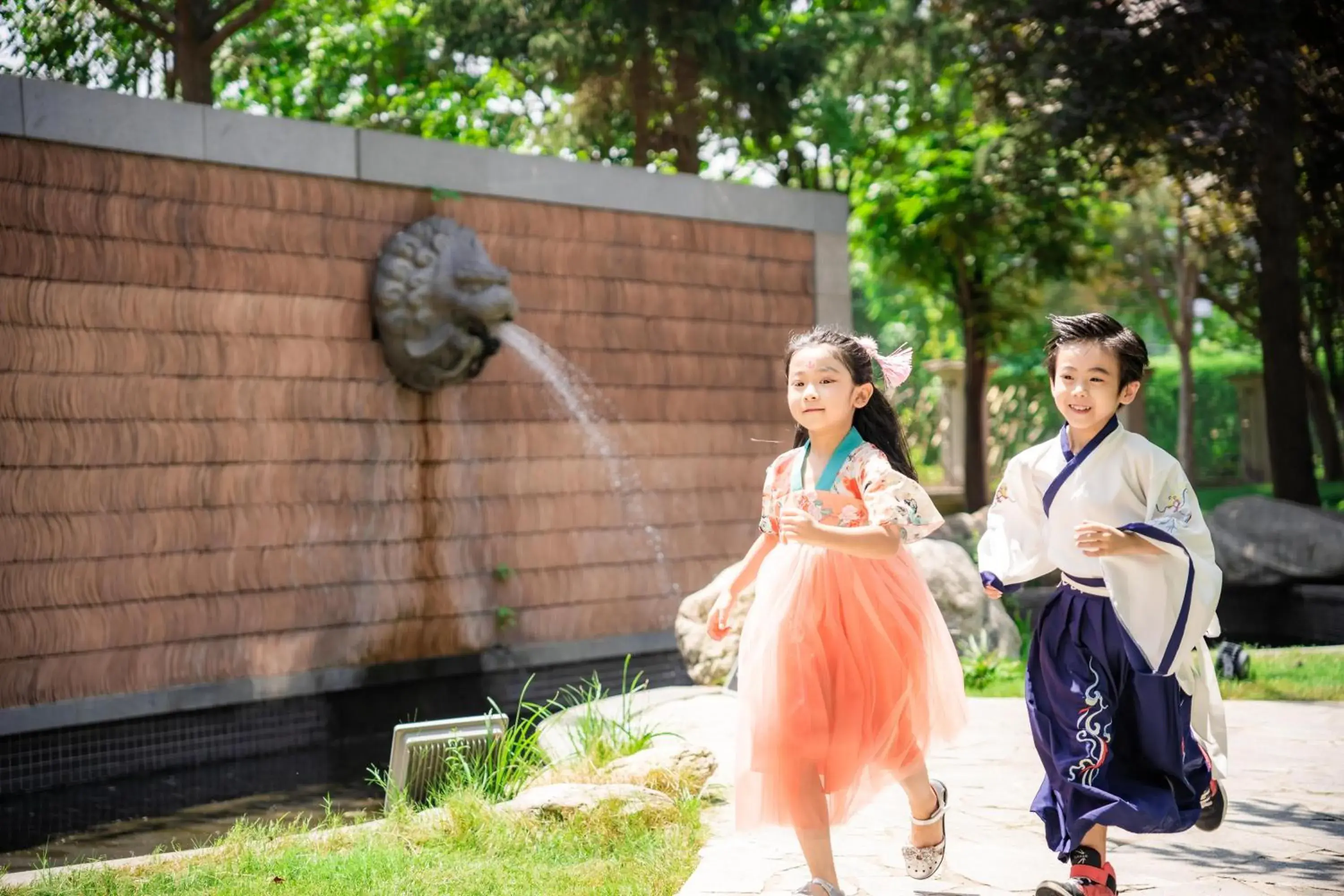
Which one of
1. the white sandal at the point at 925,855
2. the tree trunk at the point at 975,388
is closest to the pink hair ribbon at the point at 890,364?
the white sandal at the point at 925,855

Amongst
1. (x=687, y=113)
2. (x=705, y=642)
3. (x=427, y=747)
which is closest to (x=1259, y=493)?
(x=687, y=113)

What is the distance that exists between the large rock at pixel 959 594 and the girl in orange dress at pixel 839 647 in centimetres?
394

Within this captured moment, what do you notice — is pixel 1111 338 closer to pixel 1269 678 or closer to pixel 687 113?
pixel 1269 678

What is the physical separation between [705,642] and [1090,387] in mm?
4040

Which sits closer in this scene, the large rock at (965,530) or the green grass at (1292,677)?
the green grass at (1292,677)

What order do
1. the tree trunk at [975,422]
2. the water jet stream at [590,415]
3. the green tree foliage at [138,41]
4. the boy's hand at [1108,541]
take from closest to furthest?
the boy's hand at [1108,541] → the water jet stream at [590,415] → the green tree foliage at [138,41] → the tree trunk at [975,422]

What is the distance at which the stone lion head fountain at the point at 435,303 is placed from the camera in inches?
321

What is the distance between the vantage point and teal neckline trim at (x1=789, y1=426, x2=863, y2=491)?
11.5ft

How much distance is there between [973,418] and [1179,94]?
6194mm

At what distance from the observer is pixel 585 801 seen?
170 inches

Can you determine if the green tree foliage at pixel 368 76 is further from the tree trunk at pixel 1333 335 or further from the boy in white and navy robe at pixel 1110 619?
the boy in white and navy robe at pixel 1110 619

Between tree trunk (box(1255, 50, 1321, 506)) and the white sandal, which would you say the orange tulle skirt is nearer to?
the white sandal

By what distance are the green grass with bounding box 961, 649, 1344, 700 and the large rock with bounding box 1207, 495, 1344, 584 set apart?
9.05 feet

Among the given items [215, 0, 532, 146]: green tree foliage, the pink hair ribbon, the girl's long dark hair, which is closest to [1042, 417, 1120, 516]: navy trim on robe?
the girl's long dark hair
